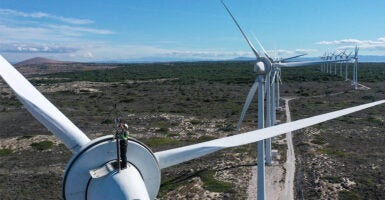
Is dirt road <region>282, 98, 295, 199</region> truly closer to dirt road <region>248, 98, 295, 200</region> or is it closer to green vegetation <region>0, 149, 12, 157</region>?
dirt road <region>248, 98, 295, 200</region>

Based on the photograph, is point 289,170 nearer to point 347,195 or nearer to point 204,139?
point 347,195

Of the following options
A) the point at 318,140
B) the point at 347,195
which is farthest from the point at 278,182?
the point at 318,140

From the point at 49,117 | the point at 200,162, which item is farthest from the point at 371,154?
the point at 49,117

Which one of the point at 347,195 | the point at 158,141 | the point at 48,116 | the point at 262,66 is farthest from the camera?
the point at 158,141

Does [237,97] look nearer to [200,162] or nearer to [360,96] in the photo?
[360,96]

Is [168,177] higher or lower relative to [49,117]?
lower

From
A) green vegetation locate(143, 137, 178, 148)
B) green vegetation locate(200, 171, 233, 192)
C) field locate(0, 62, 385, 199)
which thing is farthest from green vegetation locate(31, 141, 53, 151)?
green vegetation locate(200, 171, 233, 192)

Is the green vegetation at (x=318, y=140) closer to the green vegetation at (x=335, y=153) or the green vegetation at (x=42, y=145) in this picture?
the green vegetation at (x=335, y=153)

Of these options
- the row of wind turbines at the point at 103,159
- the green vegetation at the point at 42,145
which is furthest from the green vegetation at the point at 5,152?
the row of wind turbines at the point at 103,159
